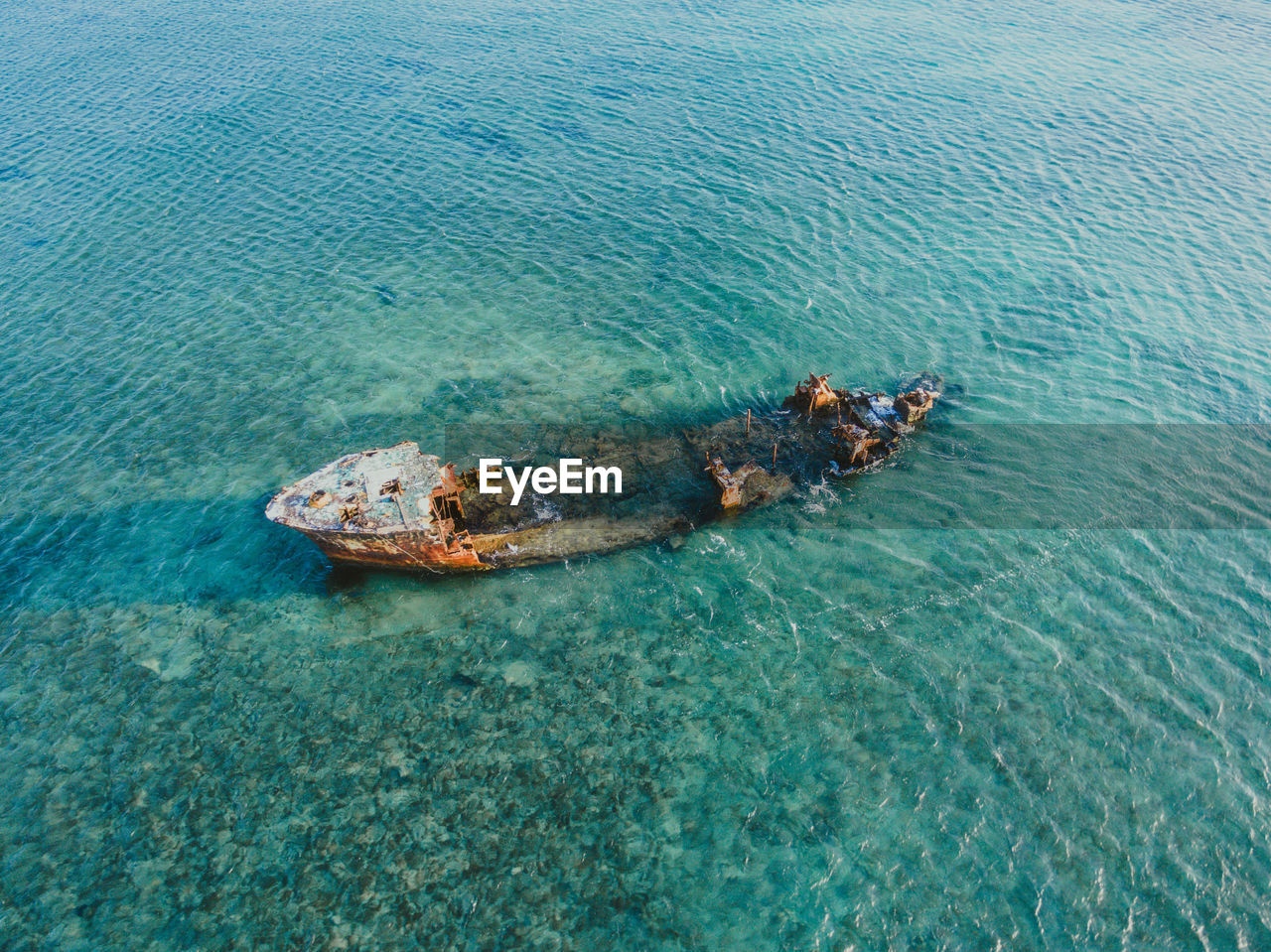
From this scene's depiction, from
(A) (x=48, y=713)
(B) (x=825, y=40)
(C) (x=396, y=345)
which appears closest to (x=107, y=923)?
(A) (x=48, y=713)

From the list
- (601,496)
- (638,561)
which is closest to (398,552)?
(601,496)

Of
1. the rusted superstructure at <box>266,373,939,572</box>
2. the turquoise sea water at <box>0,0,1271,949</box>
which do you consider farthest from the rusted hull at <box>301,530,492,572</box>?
the turquoise sea water at <box>0,0,1271,949</box>

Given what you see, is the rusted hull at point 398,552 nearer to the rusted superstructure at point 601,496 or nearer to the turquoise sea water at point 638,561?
the rusted superstructure at point 601,496

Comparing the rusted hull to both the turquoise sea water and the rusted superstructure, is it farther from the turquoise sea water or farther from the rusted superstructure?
the turquoise sea water

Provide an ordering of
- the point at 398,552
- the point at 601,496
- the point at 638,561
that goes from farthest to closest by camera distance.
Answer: the point at 601,496
the point at 638,561
the point at 398,552

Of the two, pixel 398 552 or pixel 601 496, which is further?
pixel 601 496

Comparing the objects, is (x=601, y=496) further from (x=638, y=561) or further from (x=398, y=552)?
(x=398, y=552)

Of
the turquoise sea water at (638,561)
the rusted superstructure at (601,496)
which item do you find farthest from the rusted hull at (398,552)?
the turquoise sea water at (638,561)
